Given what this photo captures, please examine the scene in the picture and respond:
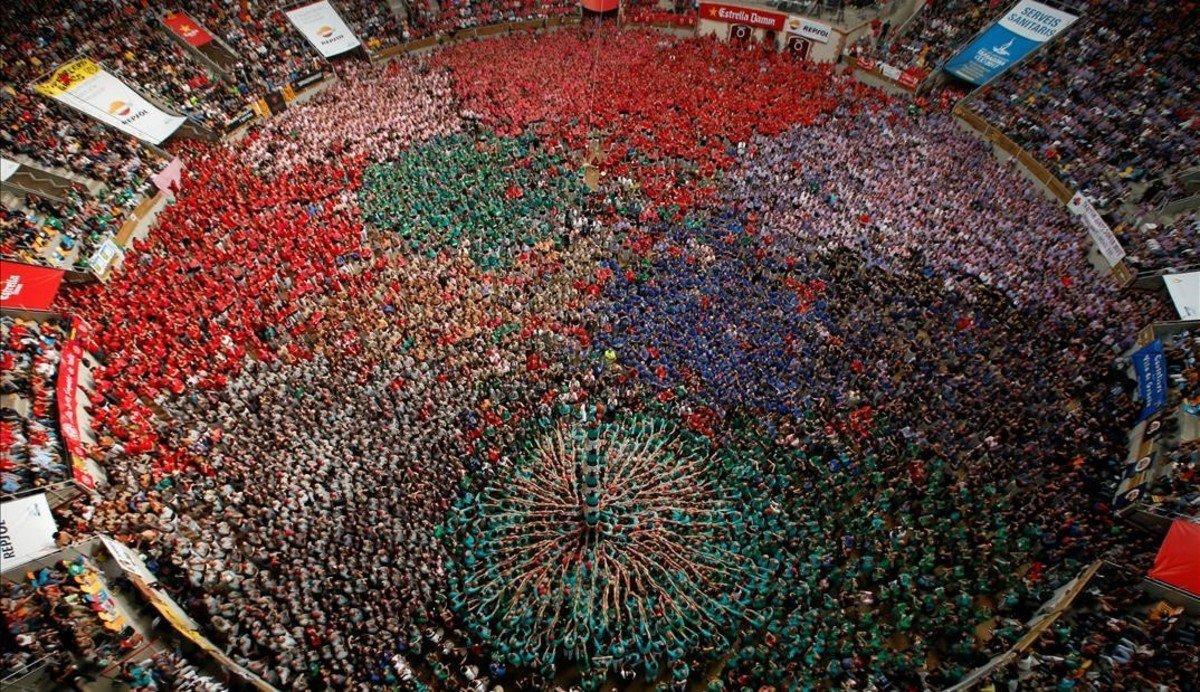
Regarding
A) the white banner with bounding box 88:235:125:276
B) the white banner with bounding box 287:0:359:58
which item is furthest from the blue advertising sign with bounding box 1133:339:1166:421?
the white banner with bounding box 287:0:359:58

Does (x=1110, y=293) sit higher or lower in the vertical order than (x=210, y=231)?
lower

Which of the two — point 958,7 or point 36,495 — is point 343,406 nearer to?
point 36,495

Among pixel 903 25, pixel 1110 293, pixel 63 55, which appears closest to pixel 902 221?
pixel 1110 293

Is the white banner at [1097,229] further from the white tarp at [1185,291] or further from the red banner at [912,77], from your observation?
the red banner at [912,77]

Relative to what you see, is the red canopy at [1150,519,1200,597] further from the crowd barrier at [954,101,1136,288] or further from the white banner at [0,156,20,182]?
the white banner at [0,156,20,182]

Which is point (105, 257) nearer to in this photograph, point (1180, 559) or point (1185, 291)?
point (1180, 559)

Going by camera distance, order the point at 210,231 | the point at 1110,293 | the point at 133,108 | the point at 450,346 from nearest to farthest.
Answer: the point at 450,346, the point at 1110,293, the point at 210,231, the point at 133,108
